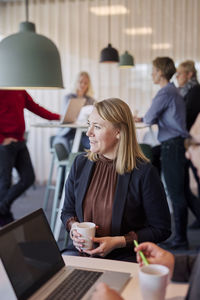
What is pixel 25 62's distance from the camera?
1.56m

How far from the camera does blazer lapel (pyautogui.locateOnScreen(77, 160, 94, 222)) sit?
1.82 metres

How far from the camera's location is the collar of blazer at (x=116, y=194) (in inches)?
68.3

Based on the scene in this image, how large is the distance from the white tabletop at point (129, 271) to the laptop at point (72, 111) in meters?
2.53

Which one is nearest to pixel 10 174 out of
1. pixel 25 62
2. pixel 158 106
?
pixel 158 106

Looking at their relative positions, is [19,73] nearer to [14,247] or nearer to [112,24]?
[14,247]

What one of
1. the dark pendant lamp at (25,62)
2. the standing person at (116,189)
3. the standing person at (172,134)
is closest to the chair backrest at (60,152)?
the standing person at (172,134)

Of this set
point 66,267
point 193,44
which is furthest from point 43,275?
point 193,44

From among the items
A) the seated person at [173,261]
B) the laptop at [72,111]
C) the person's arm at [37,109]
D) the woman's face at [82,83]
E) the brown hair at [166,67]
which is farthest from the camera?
the woman's face at [82,83]

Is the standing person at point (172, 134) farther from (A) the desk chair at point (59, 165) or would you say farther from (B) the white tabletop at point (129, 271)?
(B) the white tabletop at point (129, 271)

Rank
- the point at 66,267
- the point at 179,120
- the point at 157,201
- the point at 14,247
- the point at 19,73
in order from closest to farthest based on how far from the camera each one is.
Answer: the point at 14,247 < the point at 66,267 < the point at 19,73 < the point at 157,201 < the point at 179,120

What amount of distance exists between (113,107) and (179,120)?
1.63 m

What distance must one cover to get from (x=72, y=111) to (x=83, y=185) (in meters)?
2.18

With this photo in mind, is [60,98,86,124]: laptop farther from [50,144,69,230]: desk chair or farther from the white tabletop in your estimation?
the white tabletop

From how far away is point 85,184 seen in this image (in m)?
1.84
